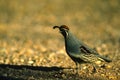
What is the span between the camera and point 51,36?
722 inches

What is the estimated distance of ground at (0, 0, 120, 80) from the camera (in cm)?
883

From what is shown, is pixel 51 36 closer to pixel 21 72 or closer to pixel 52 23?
pixel 52 23

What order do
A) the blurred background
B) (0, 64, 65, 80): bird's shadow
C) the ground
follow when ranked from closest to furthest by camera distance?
(0, 64, 65, 80): bird's shadow < the ground < the blurred background

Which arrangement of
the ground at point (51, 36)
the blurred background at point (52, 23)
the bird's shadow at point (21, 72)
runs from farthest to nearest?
the blurred background at point (52, 23) < the ground at point (51, 36) < the bird's shadow at point (21, 72)

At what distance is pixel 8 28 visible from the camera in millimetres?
19812

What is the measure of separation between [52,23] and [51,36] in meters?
3.55

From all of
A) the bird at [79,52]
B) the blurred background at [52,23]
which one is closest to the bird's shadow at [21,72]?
the bird at [79,52]

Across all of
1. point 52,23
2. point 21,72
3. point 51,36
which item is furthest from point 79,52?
point 52,23

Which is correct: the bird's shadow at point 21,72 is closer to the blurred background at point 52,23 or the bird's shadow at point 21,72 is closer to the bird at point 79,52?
the bird at point 79,52

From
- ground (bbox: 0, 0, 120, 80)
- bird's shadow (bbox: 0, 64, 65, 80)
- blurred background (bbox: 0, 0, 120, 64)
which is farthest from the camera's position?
blurred background (bbox: 0, 0, 120, 64)

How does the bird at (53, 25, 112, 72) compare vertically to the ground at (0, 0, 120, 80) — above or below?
below

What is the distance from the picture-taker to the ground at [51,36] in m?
8.83

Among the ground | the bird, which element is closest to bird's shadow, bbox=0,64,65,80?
the ground

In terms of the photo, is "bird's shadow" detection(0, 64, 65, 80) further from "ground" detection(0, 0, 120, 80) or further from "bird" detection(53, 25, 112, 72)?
"bird" detection(53, 25, 112, 72)
